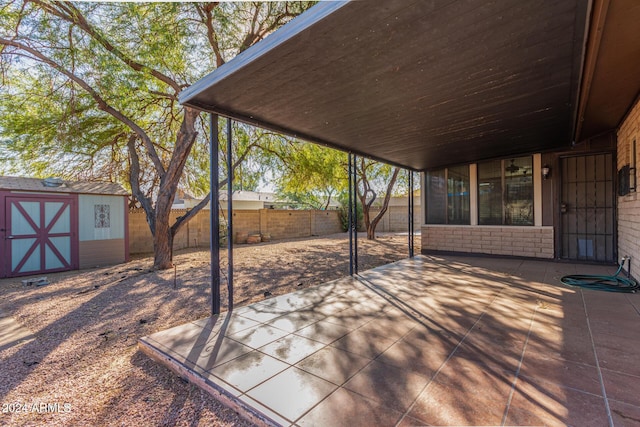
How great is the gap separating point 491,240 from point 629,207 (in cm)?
259

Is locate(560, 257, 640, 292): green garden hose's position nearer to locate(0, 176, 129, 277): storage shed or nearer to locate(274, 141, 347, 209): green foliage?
locate(274, 141, 347, 209): green foliage

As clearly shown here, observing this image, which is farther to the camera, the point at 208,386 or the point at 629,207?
the point at 629,207

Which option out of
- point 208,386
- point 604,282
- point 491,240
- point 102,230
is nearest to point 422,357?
point 208,386

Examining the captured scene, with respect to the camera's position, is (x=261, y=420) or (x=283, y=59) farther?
(x=283, y=59)

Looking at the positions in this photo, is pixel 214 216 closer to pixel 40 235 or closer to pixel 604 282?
pixel 604 282

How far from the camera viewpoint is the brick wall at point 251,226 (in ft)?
30.6

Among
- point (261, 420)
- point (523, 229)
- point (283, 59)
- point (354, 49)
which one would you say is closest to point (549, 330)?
point (261, 420)

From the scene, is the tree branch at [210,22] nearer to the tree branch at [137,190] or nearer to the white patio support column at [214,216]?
the tree branch at [137,190]

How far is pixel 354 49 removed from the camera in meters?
2.21

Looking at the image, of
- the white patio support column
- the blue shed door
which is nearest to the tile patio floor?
the white patio support column

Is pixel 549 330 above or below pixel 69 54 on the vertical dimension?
below

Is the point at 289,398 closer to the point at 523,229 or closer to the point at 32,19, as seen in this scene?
the point at 523,229

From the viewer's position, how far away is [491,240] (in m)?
6.76

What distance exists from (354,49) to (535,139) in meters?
4.58
